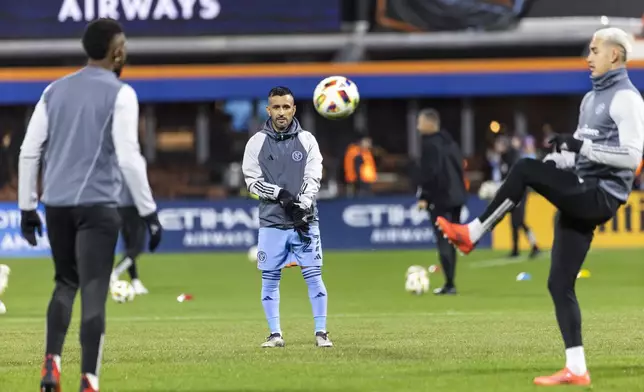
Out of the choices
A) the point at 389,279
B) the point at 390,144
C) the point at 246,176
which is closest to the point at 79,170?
the point at 246,176

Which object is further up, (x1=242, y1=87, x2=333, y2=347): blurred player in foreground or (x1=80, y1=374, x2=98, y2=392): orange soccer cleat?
(x1=242, y1=87, x2=333, y2=347): blurred player in foreground

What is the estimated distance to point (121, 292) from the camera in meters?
16.8

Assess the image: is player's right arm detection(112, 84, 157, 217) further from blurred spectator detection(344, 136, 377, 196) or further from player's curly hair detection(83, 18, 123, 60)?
blurred spectator detection(344, 136, 377, 196)

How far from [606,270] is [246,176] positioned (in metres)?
12.1

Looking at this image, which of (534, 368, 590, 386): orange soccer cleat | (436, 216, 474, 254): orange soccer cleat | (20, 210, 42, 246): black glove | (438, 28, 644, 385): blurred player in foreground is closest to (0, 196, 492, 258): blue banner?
(436, 216, 474, 254): orange soccer cleat

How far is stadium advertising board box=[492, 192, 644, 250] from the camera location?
2731 centimetres

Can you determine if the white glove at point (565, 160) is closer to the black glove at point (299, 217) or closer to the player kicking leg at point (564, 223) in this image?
the player kicking leg at point (564, 223)

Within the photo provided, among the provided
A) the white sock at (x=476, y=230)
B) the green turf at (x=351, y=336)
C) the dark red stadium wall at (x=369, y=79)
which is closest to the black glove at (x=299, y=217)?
the green turf at (x=351, y=336)

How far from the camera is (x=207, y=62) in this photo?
37.9 meters

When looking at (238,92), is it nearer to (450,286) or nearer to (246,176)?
(450,286)

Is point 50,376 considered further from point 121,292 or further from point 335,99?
point 121,292

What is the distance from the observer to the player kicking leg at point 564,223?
8.34 m

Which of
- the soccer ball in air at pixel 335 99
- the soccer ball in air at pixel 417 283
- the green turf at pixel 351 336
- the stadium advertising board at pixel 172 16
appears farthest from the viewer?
the stadium advertising board at pixel 172 16

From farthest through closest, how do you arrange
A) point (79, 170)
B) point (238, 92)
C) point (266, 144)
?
point (238, 92) → point (266, 144) → point (79, 170)
